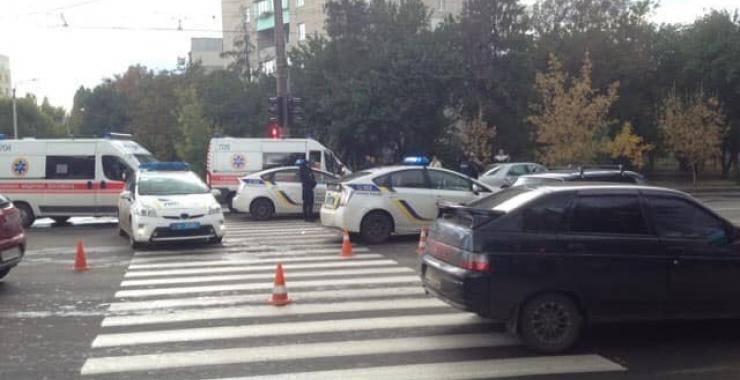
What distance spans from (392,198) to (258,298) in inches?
232

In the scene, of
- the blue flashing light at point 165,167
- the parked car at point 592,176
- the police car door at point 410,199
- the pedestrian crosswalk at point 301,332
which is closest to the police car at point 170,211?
the blue flashing light at point 165,167

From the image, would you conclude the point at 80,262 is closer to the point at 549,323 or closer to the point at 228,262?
the point at 228,262

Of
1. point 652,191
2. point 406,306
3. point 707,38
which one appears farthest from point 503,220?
point 707,38

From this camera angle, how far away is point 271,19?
68.6 metres

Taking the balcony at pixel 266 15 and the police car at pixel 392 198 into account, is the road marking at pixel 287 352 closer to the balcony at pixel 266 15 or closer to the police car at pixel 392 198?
the police car at pixel 392 198

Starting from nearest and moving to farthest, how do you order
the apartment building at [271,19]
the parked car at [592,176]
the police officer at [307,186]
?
the parked car at [592,176]
the police officer at [307,186]
the apartment building at [271,19]

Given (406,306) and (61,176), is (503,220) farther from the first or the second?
(61,176)

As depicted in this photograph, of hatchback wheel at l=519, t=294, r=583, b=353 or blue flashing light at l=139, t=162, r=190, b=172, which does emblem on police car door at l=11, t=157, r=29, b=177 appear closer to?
blue flashing light at l=139, t=162, r=190, b=172

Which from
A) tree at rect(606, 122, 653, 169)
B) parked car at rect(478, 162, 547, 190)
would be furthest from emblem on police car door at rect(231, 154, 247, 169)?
tree at rect(606, 122, 653, 169)

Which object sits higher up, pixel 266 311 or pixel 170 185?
pixel 170 185

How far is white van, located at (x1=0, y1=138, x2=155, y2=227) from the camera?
65.0 feet

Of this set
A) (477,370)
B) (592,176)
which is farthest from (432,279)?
(592,176)

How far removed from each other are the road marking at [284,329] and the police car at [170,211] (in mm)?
6690

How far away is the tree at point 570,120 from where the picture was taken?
1455 inches
